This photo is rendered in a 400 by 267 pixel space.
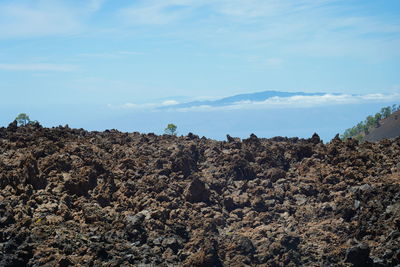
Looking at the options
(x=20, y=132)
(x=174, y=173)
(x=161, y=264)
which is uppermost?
(x=20, y=132)

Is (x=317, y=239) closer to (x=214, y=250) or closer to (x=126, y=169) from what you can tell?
(x=214, y=250)

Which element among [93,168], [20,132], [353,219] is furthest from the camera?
[20,132]

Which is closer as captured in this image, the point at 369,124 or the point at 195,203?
the point at 195,203

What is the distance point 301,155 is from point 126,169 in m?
10.6

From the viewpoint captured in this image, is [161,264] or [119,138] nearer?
[161,264]

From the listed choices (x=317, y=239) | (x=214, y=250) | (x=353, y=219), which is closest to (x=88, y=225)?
(x=214, y=250)

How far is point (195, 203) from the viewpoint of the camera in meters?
30.7

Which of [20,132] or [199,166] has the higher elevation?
[20,132]

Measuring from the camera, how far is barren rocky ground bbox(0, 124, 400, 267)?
25219 mm

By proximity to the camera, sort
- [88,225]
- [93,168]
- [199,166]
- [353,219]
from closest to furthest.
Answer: [88,225]
[353,219]
[93,168]
[199,166]

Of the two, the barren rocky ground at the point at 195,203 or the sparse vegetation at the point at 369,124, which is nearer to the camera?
the barren rocky ground at the point at 195,203

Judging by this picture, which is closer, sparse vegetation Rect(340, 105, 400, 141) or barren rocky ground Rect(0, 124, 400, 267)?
barren rocky ground Rect(0, 124, 400, 267)

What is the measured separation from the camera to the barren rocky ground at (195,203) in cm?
2522

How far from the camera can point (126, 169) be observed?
108ft
